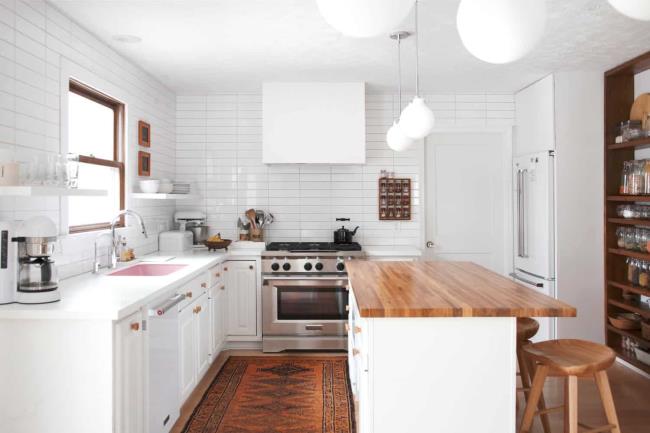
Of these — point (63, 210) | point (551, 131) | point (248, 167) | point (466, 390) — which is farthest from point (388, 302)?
point (248, 167)

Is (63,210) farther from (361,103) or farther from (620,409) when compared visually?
(620,409)

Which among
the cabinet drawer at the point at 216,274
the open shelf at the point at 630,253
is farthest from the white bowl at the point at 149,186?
the open shelf at the point at 630,253

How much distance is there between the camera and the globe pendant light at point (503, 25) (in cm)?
122

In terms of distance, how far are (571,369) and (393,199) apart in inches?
130

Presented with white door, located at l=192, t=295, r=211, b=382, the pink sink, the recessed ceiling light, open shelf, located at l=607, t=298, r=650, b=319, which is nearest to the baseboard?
open shelf, located at l=607, t=298, r=650, b=319

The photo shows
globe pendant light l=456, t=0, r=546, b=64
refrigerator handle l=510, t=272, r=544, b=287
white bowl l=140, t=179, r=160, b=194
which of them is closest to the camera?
globe pendant light l=456, t=0, r=546, b=64

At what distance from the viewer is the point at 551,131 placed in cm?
464

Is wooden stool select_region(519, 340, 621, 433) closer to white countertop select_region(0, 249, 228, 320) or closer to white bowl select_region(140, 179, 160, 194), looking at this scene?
white countertop select_region(0, 249, 228, 320)

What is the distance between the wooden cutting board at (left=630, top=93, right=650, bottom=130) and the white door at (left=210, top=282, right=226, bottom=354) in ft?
12.8

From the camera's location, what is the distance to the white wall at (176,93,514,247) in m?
5.50

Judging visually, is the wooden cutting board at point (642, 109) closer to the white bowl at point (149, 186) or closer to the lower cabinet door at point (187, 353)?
the lower cabinet door at point (187, 353)

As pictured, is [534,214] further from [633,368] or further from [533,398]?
[533,398]

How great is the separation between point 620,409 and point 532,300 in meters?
1.87

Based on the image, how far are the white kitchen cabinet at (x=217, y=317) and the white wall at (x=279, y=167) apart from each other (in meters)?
0.94
